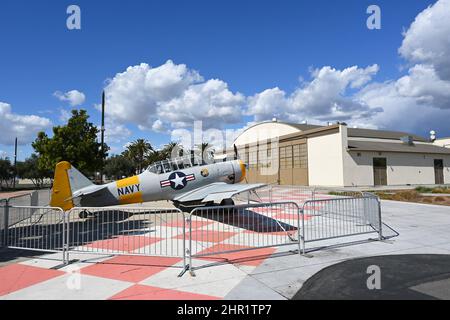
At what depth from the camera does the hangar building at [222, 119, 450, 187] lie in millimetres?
32469

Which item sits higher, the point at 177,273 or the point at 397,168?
the point at 397,168

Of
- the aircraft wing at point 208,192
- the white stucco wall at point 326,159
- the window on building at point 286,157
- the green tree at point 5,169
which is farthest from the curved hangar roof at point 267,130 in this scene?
the green tree at point 5,169

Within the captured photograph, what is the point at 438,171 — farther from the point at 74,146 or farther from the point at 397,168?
the point at 74,146

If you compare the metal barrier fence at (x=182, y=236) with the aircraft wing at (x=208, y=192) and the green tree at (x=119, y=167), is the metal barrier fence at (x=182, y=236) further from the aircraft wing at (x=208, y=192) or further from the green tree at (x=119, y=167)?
the green tree at (x=119, y=167)

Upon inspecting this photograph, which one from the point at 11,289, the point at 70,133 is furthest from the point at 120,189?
the point at 70,133

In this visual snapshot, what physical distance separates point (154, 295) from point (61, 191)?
7.86 meters

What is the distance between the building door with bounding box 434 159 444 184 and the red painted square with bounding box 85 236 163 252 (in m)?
43.6

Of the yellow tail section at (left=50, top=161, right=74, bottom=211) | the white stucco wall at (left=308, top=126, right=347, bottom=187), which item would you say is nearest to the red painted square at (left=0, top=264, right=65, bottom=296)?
the yellow tail section at (left=50, top=161, right=74, bottom=211)

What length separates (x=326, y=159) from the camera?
3375 centimetres

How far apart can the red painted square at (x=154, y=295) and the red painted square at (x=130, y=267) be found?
45 centimetres

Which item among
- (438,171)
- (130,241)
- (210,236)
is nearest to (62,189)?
(130,241)

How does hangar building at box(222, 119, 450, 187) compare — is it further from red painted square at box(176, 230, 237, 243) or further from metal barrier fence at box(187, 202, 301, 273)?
red painted square at box(176, 230, 237, 243)
